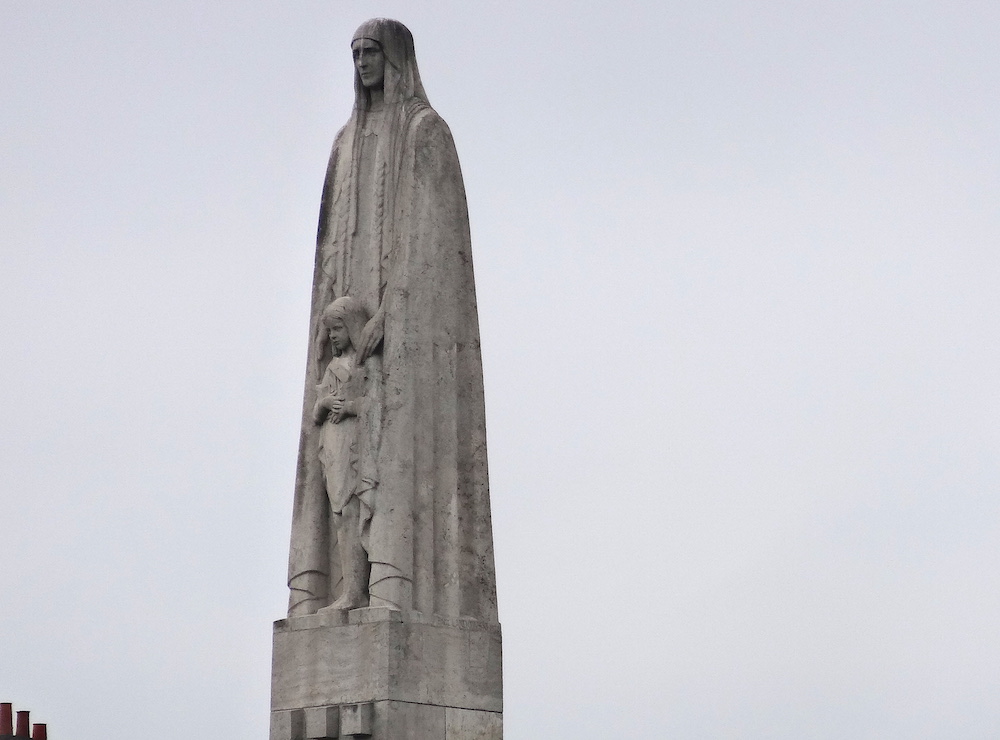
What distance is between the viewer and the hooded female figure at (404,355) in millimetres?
19875

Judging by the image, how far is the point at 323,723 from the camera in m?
19.3

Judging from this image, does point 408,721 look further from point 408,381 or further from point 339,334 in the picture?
point 339,334

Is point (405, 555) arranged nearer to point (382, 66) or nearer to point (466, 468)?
point (466, 468)

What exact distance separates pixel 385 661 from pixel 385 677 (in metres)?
0.15

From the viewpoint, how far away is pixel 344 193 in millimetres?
21250

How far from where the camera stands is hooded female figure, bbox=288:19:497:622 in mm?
19875

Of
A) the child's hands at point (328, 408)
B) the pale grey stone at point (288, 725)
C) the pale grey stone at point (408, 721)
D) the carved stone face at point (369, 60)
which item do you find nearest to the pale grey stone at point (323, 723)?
the pale grey stone at point (288, 725)

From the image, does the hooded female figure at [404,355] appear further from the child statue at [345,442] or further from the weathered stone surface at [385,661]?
the weathered stone surface at [385,661]

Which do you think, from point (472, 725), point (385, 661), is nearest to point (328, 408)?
point (385, 661)

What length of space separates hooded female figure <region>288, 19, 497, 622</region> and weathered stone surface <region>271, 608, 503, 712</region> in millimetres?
241

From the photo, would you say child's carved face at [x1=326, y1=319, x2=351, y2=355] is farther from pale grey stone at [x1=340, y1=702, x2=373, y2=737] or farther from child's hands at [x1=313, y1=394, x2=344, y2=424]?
pale grey stone at [x1=340, y1=702, x2=373, y2=737]

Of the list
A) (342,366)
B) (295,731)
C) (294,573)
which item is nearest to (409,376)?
(342,366)

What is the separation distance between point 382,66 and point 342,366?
317cm

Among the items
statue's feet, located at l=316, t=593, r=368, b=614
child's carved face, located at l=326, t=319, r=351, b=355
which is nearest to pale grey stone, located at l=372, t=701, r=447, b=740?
statue's feet, located at l=316, t=593, r=368, b=614
